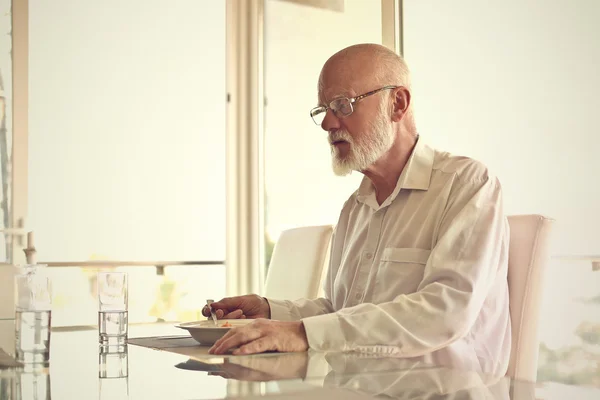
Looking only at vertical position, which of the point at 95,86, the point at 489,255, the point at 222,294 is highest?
the point at 95,86

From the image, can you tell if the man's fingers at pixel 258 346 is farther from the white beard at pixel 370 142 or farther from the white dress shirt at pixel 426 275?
the white beard at pixel 370 142

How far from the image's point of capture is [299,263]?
2.67 m

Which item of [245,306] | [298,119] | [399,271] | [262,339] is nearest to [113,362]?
[262,339]

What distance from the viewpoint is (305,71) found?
4.88 meters

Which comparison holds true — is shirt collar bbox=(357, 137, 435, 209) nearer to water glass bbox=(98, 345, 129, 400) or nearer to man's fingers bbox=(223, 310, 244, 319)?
man's fingers bbox=(223, 310, 244, 319)

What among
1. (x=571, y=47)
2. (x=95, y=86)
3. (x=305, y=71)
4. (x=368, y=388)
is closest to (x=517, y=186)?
(x=571, y=47)

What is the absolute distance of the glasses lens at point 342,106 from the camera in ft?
6.68

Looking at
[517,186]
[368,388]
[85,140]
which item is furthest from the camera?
[85,140]

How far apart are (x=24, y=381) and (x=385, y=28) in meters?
3.25

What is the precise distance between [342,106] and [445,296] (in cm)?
69

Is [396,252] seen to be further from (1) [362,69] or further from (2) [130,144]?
(2) [130,144]

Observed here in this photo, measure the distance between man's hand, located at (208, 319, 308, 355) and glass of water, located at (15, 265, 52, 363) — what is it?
0.93 feet

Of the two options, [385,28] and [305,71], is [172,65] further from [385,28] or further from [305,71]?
[385,28]

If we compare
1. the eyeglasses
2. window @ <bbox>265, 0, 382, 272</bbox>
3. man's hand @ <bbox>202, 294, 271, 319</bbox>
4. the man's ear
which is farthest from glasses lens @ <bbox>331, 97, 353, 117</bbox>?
window @ <bbox>265, 0, 382, 272</bbox>
